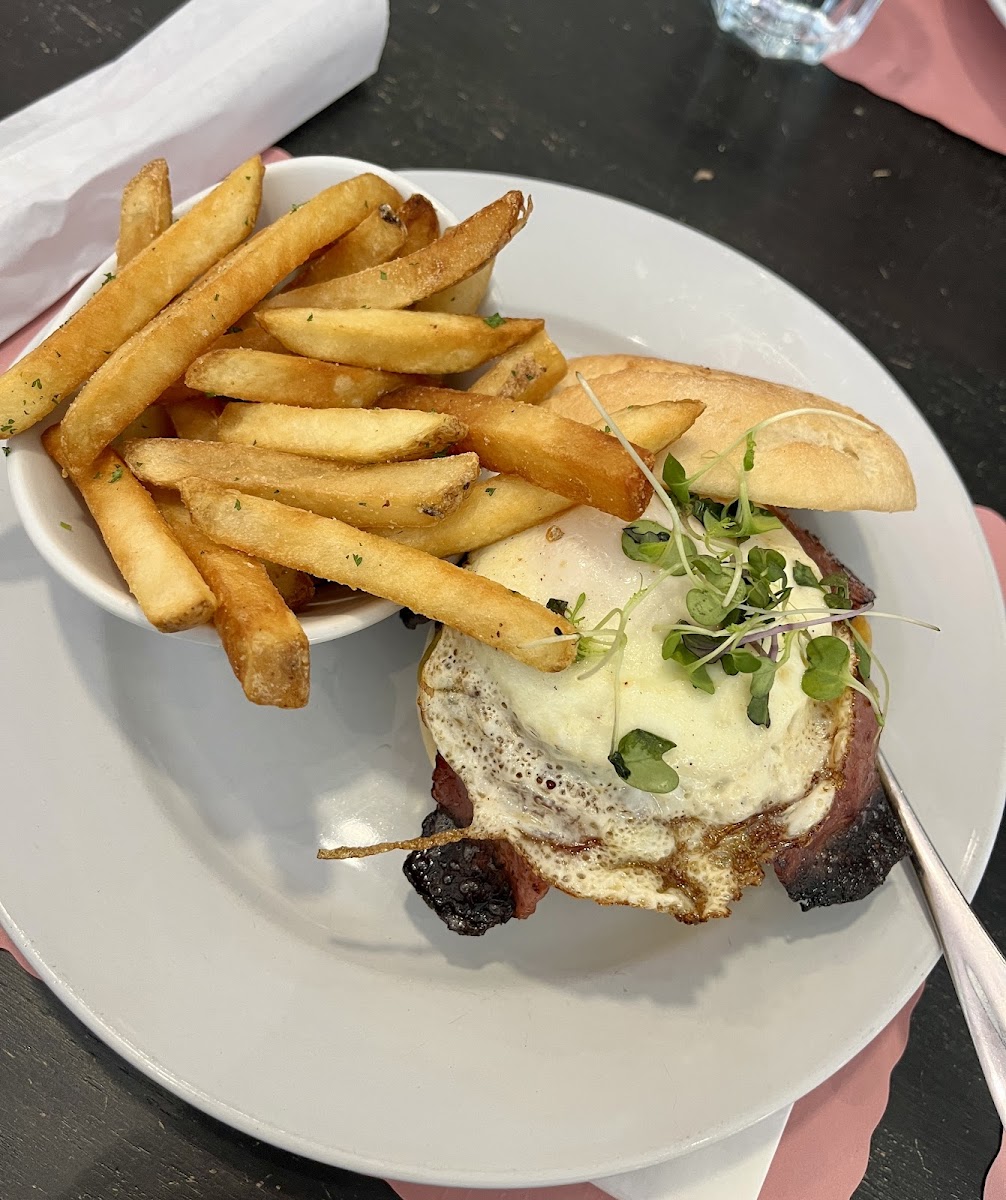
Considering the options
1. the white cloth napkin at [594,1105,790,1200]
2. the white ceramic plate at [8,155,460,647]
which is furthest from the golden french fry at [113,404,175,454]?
the white cloth napkin at [594,1105,790,1200]

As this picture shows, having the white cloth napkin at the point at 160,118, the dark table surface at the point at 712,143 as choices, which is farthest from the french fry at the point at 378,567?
the dark table surface at the point at 712,143

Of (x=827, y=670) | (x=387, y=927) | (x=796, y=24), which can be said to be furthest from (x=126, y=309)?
(x=796, y=24)

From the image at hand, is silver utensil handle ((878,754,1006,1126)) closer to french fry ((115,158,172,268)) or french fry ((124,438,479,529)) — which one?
french fry ((124,438,479,529))

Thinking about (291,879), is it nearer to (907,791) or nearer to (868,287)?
(907,791)

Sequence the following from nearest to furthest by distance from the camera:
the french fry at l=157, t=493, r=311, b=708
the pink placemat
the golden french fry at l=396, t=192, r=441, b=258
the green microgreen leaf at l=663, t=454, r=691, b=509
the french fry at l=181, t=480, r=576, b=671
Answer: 1. the french fry at l=157, t=493, r=311, b=708
2. the french fry at l=181, t=480, r=576, b=671
3. the green microgreen leaf at l=663, t=454, r=691, b=509
4. the golden french fry at l=396, t=192, r=441, b=258
5. the pink placemat

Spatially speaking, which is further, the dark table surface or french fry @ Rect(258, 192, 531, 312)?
the dark table surface
